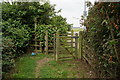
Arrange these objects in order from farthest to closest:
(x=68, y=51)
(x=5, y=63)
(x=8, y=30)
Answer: (x=68, y=51)
(x=8, y=30)
(x=5, y=63)

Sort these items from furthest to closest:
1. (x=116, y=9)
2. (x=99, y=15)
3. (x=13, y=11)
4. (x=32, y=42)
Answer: (x=32, y=42) → (x=13, y=11) → (x=99, y=15) → (x=116, y=9)

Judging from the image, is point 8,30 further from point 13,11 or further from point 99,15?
point 99,15

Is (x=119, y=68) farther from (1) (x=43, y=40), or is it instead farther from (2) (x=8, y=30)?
(1) (x=43, y=40)

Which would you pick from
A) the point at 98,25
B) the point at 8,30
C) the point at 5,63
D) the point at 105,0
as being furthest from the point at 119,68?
the point at 8,30

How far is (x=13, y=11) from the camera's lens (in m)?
5.88

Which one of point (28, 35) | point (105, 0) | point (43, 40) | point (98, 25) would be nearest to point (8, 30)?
point (28, 35)

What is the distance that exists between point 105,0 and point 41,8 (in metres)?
5.42

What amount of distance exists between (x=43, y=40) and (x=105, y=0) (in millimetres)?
4792

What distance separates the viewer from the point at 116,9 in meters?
1.58

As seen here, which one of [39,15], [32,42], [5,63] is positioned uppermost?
[39,15]

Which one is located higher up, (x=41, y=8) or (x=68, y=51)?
(x=41, y=8)

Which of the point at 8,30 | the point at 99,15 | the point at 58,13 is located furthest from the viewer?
the point at 58,13

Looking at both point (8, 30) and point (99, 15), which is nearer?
point (99, 15)

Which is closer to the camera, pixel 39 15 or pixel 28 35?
pixel 28 35
